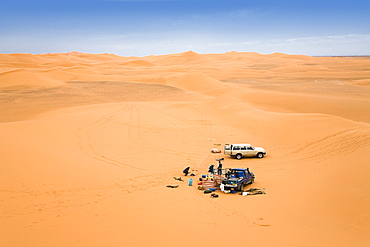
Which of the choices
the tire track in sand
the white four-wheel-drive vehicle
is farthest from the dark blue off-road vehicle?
the tire track in sand

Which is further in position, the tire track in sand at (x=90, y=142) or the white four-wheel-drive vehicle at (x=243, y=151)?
the white four-wheel-drive vehicle at (x=243, y=151)

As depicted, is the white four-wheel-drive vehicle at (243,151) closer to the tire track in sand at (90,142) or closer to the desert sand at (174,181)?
the desert sand at (174,181)

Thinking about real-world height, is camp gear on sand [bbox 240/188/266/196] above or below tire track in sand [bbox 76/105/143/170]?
below

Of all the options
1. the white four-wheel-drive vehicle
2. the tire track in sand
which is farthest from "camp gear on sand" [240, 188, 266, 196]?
the tire track in sand

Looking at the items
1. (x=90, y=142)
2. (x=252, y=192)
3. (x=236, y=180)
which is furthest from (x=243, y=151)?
(x=90, y=142)

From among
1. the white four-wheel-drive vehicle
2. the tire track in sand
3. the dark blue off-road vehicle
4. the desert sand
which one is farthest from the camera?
the white four-wheel-drive vehicle

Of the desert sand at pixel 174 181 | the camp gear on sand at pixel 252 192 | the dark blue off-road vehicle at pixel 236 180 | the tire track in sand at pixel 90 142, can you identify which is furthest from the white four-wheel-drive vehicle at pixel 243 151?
the tire track in sand at pixel 90 142

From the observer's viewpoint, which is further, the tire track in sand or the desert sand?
the tire track in sand

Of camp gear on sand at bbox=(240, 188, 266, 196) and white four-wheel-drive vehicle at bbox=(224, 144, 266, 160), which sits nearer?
camp gear on sand at bbox=(240, 188, 266, 196)

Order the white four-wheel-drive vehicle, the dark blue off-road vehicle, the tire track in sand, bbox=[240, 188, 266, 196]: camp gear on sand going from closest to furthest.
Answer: bbox=[240, 188, 266, 196]: camp gear on sand
the dark blue off-road vehicle
the tire track in sand
the white four-wheel-drive vehicle

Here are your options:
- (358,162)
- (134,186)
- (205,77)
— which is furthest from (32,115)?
(205,77)

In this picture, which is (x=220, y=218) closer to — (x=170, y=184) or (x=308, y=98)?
(x=170, y=184)

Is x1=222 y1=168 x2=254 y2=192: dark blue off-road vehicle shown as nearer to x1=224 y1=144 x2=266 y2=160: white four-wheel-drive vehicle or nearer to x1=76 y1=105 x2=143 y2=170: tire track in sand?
x1=224 y1=144 x2=266 y2=160: white four-wheel-drive vehicle

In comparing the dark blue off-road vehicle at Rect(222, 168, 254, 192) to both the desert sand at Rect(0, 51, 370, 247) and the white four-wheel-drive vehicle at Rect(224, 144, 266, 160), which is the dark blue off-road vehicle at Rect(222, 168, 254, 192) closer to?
the desert sand at Rect(0, 51, 370, 247)
